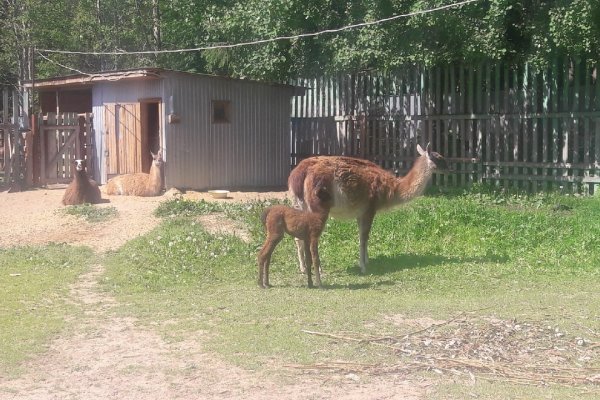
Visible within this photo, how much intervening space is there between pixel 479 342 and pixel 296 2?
12.0 m

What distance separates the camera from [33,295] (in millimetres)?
9633

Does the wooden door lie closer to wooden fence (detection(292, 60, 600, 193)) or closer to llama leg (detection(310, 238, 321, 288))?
wooden fence (detection(292, 60, 600, 193))

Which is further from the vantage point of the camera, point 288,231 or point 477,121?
point 477,121

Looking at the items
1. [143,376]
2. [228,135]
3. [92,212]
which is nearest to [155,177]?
[228,135]

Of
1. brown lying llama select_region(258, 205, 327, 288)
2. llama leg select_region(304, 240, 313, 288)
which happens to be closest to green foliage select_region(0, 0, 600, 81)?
brown lying llama select_region(258, 205, 327, 288)

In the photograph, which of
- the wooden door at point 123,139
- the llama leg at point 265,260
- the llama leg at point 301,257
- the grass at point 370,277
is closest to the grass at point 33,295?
the grass at point 370,277

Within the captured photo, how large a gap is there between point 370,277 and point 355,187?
1.28 metres

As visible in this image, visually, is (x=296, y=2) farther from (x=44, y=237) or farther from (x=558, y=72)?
(x=44, y=237)

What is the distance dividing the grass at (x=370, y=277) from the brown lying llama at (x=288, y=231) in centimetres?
27

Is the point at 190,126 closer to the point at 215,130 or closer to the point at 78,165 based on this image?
the point at 215,130

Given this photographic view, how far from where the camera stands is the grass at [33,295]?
7.48 m

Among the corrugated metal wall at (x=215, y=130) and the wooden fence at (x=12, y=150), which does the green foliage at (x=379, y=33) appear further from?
the wooden fence at (x=12, y=150)

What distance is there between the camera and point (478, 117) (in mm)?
18359

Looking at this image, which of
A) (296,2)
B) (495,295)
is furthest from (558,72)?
(495,295)
